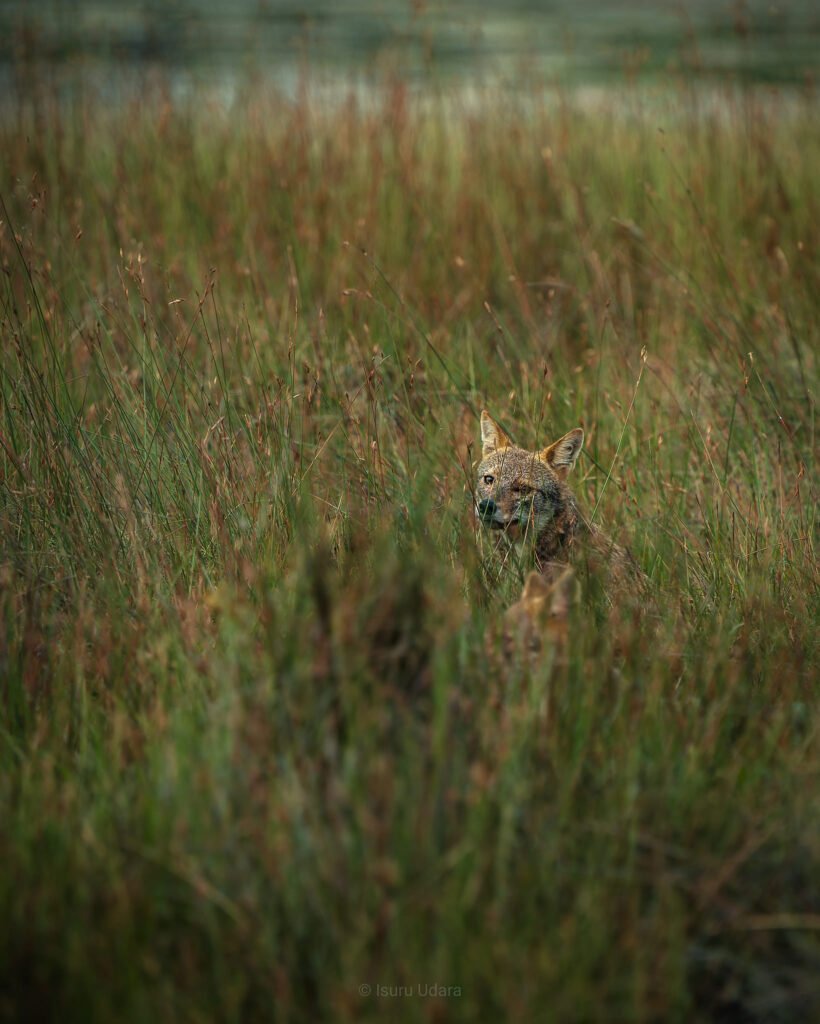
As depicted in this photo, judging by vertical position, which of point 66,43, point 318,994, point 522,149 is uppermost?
point 66,43

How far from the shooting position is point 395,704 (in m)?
2.31

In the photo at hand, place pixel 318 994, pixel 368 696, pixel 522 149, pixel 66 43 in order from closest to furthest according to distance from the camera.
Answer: pixel 318 994 < pixel 368 696 < pixel 522 149 < pixel 66 43

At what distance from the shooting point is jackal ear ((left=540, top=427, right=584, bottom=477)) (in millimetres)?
3855

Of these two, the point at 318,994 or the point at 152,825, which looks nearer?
the point at 318,994

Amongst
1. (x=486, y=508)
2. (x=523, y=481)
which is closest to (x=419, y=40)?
(x=523, y=481)

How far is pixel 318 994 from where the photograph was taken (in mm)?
1979

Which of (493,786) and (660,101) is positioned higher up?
(660,101)

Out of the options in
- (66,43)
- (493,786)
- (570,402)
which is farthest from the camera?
(66,43)

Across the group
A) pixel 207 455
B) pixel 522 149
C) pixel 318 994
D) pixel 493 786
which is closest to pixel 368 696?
pixel 493 786

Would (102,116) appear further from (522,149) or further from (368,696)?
(368,696)

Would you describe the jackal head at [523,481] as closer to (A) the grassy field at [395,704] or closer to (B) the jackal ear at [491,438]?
(B) the jackal ear at [491,438]

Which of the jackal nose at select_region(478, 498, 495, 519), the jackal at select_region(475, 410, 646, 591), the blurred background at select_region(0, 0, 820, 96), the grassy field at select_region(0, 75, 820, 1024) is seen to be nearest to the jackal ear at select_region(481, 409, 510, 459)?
the jackal at select_region(475, 410, 646, 591)

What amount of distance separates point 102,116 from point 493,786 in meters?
6.23

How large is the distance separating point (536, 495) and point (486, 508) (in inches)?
8.9
